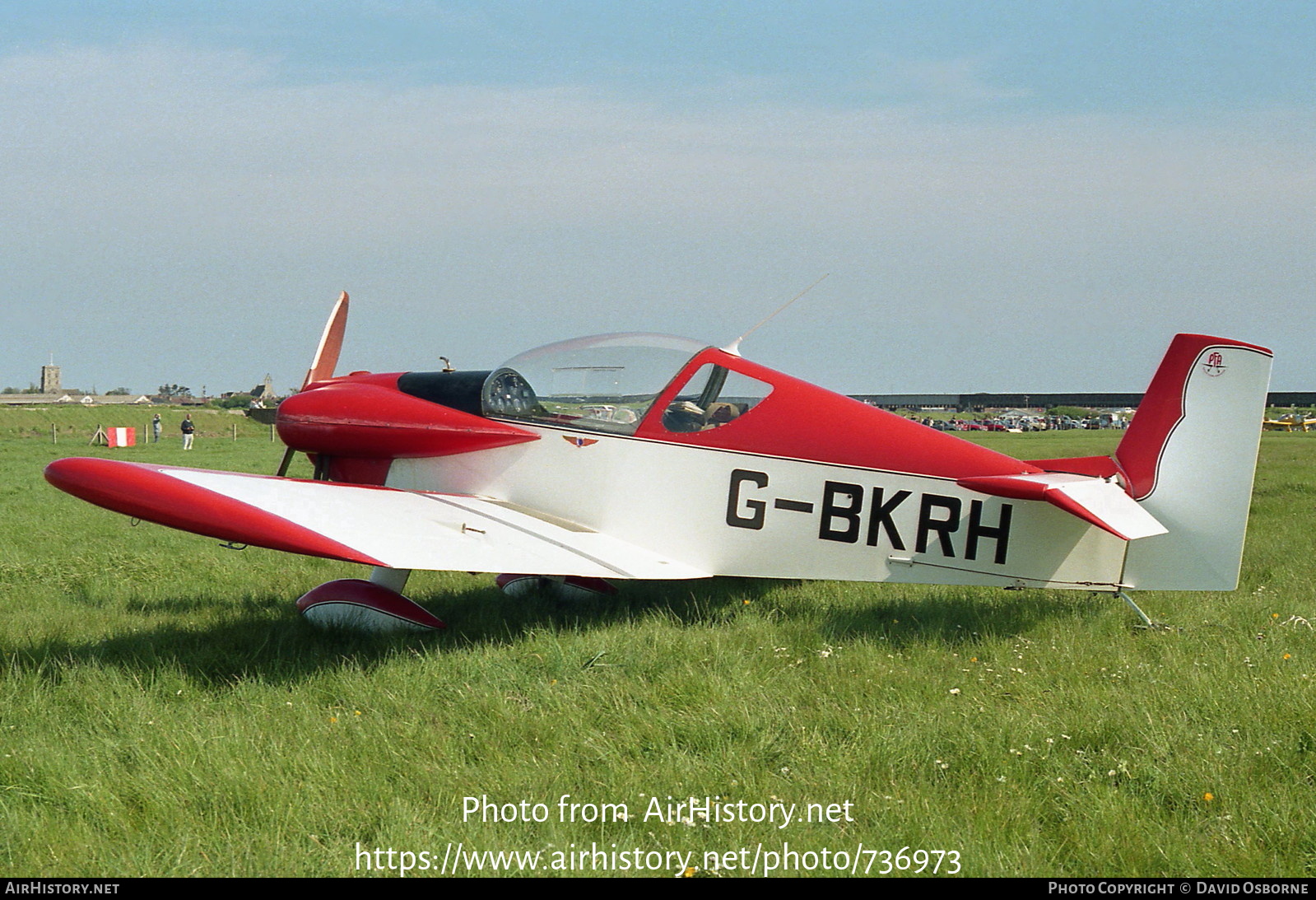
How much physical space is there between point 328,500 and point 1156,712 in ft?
14.5

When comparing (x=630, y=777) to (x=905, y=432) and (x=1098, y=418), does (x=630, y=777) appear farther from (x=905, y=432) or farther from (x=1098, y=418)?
(x=1098, y=418)

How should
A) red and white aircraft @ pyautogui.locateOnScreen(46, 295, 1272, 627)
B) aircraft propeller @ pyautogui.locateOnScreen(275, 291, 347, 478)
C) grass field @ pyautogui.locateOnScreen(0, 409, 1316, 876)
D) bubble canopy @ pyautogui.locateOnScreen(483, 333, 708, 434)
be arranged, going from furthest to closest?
aircraft propeller @ pyautogui.locateOnScreen(275, 291, 347, 478)
bubble canopy @ pyautogui.locateOnScreen(483, 333, 708, 434)
red and white aircraft @ pyautogui.locateOnScreen(46, 295, 1272, 627)
grass field @ pyautogui.locateOnScreen(0, 409, 1316, 876)

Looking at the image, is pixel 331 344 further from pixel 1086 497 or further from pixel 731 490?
pixel 1086 497

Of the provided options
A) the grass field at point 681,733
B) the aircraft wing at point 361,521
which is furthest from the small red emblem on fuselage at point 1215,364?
the aircraft wing at point 361,521

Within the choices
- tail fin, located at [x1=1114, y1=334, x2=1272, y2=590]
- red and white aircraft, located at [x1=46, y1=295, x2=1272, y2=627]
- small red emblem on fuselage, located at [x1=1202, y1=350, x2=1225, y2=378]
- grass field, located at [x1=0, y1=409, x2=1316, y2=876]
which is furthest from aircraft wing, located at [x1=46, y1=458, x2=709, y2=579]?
small red emblem on fuselage, located at [x1=1202, y1=350, x2=1225, y2=378]

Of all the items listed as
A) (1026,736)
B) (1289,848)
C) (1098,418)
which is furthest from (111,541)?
(1098,418)

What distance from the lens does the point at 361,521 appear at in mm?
5449

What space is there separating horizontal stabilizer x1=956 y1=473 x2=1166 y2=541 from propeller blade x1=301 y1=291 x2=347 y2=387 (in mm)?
5739

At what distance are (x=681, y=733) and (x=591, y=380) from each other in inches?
110

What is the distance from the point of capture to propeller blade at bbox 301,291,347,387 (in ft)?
28.3

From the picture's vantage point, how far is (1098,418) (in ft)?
341

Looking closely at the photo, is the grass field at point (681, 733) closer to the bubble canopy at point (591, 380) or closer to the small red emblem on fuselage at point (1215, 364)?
the bubble canopy at point (591, 380)

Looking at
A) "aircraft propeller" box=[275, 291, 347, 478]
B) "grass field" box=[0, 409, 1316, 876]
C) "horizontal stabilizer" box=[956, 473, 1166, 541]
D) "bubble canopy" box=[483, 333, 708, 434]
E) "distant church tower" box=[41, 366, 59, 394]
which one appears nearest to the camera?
"grass field" box=[0, 409, 1316, 876]

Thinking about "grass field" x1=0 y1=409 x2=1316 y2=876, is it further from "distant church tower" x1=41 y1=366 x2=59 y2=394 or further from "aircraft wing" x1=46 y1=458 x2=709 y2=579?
"distant church tower" x1=41 y1=366 x2=59 y2=394
